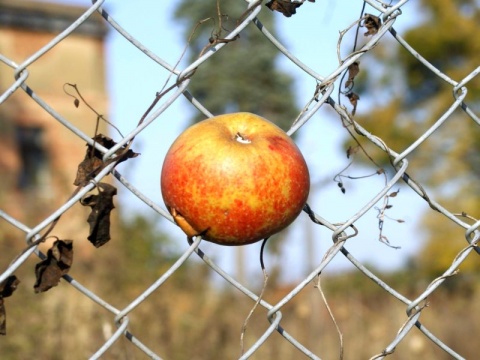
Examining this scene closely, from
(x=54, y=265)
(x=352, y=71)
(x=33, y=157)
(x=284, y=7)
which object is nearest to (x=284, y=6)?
(x=284, y=7)

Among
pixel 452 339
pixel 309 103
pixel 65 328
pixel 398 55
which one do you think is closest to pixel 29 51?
pixel 398 55

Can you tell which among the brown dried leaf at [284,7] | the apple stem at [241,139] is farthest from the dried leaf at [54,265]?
the brown dried leaf at [284,7]

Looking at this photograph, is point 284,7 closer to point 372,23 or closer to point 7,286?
point 372,23

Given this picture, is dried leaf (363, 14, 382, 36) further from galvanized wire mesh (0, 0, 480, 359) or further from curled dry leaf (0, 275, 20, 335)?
curled dry leaf (0, 275, 20, 335)

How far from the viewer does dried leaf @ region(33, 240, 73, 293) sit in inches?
44.1

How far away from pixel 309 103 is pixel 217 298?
11.7 feet

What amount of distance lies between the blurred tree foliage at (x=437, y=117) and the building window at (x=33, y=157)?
25.5 ft

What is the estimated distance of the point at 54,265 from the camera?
3.71 ft

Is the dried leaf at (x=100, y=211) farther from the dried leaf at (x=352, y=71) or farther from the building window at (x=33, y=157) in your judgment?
the building window at (x=33, y=157)

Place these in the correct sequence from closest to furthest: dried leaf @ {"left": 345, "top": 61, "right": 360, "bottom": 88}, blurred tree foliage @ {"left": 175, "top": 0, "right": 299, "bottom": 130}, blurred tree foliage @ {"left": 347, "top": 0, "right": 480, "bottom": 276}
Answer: dried leaf @ {"left": 345, "top": 61, "right": 360, "bottom": 88}
blurred tree foliage @ {"left": 347, "top": 0, "right": 480, "bottom": 276}
blurred tree foliage @ {"left": 175, "top": 0, "right": 299, "bottom": 130}

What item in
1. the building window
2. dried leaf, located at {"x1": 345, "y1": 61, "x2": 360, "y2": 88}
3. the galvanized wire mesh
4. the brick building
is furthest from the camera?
the building window

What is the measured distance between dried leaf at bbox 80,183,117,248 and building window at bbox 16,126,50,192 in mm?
17152

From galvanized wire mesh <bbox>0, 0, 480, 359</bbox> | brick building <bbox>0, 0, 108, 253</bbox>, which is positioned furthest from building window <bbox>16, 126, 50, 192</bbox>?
galvanized wire mesh <bbox>0, 0, 480, 359</bbox>

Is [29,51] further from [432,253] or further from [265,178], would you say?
[265,178]
